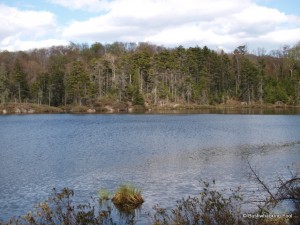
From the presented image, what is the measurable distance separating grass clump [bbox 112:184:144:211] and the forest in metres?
96.6

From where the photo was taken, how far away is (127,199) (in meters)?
17.8

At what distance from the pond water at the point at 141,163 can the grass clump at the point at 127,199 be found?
0.49 m

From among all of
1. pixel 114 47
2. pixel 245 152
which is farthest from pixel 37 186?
pixel 114 47

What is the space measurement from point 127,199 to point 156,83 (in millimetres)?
101474

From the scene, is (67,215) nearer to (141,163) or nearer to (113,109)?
(141,163)

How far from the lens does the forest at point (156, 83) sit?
118 m

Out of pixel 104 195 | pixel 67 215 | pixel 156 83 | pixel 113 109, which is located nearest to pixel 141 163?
pixel 104 195

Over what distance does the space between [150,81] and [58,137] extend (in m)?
76.8

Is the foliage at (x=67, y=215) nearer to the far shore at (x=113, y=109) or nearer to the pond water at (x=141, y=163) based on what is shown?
the pond water at (x=141, y=163)

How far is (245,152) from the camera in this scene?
33250 mm

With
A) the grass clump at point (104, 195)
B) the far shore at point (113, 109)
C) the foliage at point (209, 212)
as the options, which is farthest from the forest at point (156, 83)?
the foliage at point (209, 212)

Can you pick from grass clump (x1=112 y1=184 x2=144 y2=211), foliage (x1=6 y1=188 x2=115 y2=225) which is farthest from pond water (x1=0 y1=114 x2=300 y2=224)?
foliage (x1=6 y1=188 x2=115 y2=225)

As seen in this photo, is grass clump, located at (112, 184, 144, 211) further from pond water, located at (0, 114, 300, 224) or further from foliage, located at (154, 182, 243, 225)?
foliage, located at (154, 182, 243, 225)

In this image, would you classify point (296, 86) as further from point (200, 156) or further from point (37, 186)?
point (37, 186)
